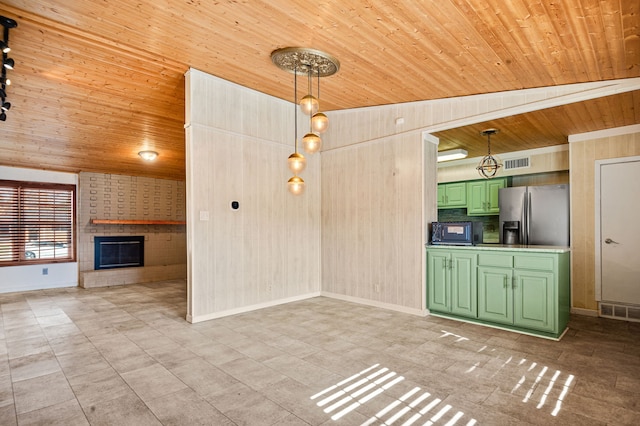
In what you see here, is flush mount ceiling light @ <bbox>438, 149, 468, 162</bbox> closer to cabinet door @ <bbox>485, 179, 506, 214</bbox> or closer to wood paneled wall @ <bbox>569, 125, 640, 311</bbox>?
cabinet door @ <bbox>485, 179, 506, 214</bbox>

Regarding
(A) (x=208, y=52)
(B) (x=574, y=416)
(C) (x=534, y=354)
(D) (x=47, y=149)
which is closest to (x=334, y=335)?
(C) (x=534, y=354)

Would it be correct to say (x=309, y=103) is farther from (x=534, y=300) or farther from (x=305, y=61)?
(x=534, y=300)

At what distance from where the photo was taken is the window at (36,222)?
710 centimetres

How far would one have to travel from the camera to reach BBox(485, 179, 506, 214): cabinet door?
21.2ft

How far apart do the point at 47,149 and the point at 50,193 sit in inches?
68.5

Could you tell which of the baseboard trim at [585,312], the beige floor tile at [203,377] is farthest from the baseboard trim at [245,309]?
the baseboard trim at [585,312]

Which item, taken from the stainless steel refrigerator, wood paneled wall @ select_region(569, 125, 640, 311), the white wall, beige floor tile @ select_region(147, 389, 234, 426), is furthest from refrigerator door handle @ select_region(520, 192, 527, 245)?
the white wall

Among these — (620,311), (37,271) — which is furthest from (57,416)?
(37,271)

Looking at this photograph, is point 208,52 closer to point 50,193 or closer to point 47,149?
point 47,149

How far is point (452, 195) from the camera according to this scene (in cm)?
708

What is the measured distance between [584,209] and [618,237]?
539 millimetres

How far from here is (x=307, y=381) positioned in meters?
2.73

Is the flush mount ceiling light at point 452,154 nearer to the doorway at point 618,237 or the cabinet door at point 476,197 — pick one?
the cabinet door at point 476,197

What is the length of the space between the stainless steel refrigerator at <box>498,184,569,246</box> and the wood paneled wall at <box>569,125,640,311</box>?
144 millimetres
